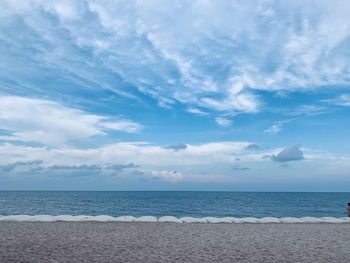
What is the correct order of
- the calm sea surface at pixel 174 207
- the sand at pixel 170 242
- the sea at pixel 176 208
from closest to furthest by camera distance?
the sand at pixel 170 242 → the sea at pixel 176 208 → the calm sea surface at pixel 174 207

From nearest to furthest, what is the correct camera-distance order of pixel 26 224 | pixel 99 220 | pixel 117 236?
pixel 117 236, pixel 26 224, pixel 99 220

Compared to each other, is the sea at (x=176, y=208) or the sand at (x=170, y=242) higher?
the sea at (x=176, y=208)

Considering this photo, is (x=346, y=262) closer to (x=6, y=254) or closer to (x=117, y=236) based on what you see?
(x=117, y=236)

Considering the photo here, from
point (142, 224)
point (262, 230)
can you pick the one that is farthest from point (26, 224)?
point (262, 230)

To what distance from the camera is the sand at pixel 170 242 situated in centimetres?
931

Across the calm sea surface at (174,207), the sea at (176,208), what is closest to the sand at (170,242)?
the sea at (176,208)

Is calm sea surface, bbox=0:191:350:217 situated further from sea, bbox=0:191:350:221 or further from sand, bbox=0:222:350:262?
sand, bbox=0:222:350:262

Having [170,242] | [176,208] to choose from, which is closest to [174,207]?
[176,208]

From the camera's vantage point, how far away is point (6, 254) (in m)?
9.22

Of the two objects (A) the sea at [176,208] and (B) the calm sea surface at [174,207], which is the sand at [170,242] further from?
(B) the calm sea surface at [174,207]

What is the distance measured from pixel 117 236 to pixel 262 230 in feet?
20.1

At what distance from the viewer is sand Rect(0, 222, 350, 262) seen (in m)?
9.31

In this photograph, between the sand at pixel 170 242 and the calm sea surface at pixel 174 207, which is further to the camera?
the calm sea surface at pixel 174 207

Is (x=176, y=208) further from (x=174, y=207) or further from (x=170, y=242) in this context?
(x=170, y=242)
